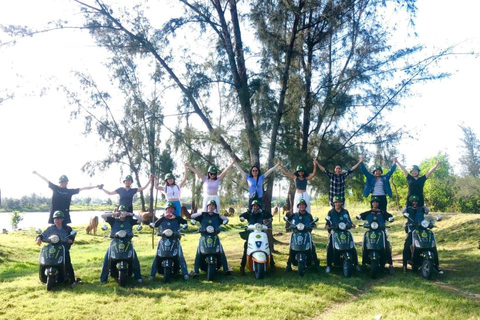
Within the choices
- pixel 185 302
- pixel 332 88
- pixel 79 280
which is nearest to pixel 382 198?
pixel 332 88

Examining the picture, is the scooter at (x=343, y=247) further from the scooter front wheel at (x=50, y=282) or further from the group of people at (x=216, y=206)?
the scooter front wheel at (x=50, y=282)

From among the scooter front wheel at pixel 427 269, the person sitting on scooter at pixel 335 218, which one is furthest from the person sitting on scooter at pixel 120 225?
the scooter front wheel at pixel 427 269

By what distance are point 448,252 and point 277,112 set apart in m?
6.12

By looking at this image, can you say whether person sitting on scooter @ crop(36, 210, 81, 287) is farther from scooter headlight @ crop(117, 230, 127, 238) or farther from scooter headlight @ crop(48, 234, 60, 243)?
scooter headlight @ crop(117, 230, 127, 238)

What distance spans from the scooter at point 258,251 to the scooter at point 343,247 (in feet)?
4.74

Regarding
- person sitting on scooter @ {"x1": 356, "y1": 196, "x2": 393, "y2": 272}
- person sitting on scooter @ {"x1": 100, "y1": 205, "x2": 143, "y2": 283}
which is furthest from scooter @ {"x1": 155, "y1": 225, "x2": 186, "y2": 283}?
person sitting on scooter @ {"x1": 356, "y1": 196, "x2": 393, "y2": 272}

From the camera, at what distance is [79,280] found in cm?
721

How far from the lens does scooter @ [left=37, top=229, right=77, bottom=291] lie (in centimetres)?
672

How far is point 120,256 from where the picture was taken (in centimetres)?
701

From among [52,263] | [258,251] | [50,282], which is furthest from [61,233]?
[258,251]

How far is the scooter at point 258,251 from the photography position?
7367 millimetres

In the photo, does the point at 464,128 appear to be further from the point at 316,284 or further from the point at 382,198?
the point at 316,284

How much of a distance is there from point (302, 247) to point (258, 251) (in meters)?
0.93

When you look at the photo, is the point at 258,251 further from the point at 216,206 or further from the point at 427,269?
the point at 427,269
